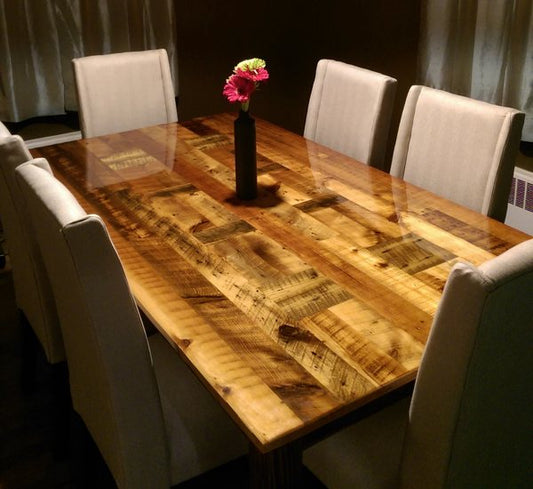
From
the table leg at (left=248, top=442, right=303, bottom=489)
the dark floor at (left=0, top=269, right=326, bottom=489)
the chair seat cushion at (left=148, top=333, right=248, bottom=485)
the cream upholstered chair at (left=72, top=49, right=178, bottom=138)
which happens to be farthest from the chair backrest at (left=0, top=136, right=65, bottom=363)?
the cream upholstered chair at (left=72, top=49, right=178, bottom=138)

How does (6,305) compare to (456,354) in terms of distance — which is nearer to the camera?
(456,354)

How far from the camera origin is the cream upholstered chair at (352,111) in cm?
232

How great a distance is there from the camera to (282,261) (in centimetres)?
158

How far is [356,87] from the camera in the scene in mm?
2412

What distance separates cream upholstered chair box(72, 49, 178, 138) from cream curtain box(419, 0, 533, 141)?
1.22 m

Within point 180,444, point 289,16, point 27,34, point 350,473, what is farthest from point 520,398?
point 289,16

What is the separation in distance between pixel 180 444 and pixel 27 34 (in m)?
2.57

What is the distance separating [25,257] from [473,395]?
1.25m

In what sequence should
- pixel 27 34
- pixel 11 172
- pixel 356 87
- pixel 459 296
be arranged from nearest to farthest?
pixel 459 296 < pixel 11 172 < pixel 356 87 < pixel 27 34

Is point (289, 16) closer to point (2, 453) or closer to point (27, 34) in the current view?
point (27, 34)

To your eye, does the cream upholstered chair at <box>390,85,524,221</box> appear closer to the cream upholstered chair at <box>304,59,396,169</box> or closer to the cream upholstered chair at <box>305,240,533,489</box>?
the cream upholstered chair at <box>304,59,396,169</box>

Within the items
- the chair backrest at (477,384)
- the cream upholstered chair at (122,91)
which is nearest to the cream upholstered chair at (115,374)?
the chair backrest at (477,384)

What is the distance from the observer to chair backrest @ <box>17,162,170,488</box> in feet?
3.87

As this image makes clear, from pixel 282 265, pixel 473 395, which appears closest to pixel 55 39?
pixel 282 265
